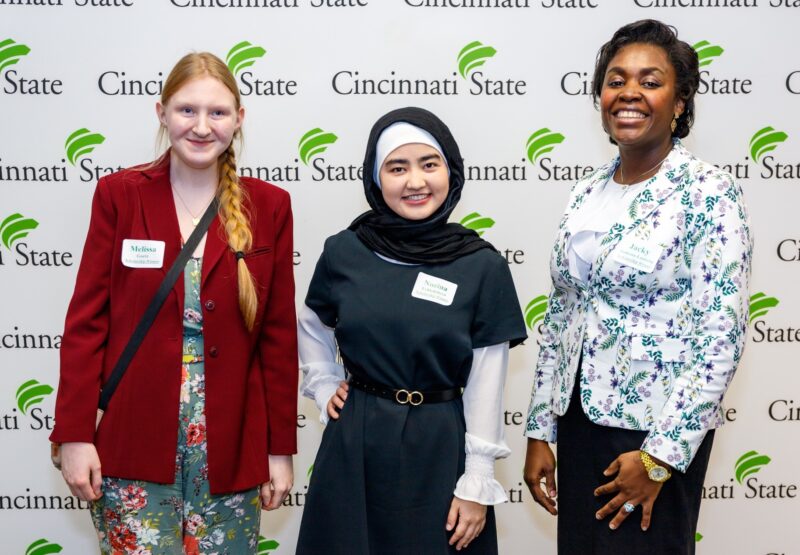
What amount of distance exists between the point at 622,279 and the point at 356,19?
1.60 metres

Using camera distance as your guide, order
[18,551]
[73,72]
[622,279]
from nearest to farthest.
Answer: [622,279] → [73,72] → [18,551]

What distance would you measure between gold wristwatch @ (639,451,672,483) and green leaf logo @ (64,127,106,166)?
7.34ft

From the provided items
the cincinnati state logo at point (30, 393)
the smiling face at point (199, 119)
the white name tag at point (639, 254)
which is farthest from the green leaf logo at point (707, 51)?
the cincinnati state logo at point (30, 393)

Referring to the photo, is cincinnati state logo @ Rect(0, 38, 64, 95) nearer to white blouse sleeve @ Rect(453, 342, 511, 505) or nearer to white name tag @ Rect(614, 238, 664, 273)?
white blouse sleeve @ Rect(453, 342, 511, 505)

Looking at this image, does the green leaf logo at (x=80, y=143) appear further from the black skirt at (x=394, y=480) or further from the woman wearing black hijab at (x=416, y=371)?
the black skirt at (x=394, y=480)

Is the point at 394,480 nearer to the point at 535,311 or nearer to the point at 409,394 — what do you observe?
the point at 409,394

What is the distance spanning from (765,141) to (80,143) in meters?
2.61

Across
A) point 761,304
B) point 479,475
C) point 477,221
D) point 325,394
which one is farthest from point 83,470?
point 761,304

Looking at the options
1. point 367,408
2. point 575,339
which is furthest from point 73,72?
point 575,339

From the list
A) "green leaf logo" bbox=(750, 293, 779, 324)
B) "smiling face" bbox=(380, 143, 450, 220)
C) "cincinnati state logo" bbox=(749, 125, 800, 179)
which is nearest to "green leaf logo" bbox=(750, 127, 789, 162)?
"cincinnati state logo" bbox=(749, 125, 800, 179)

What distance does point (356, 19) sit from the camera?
2.88m

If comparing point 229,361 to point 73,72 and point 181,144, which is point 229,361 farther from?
point 73,72

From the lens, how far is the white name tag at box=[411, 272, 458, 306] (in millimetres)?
1859

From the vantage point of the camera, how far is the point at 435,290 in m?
1.86
